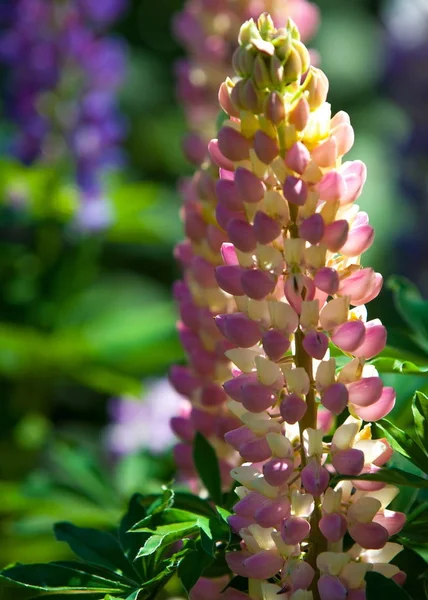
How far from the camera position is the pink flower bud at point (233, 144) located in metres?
0.47

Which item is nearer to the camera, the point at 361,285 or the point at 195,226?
the point at 361,285

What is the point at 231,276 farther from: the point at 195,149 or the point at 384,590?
the point at 195,149

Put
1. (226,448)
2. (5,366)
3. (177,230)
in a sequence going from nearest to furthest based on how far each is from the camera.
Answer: (226,448) < (5,366) < (177,230)

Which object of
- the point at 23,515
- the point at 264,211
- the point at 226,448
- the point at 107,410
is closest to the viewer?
the point at 264,211

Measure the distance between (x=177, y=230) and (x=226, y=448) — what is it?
154 cm

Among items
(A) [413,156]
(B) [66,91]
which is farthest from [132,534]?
(A) [413,156]

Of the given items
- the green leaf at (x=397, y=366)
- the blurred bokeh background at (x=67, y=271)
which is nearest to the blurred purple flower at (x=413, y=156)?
the blurred bokeh background at (x=67, y=271)

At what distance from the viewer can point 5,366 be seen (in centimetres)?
124

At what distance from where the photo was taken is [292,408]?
17.8 inches

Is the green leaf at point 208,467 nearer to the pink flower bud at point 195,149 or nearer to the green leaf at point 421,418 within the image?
the green leaf at point 421,418

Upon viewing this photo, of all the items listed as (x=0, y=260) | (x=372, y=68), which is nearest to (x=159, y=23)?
(x=372, y=68)

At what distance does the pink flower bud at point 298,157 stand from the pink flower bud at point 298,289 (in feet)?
0.16

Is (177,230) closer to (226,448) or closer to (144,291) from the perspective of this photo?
(144,291)

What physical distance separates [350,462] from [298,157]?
0.14 m
